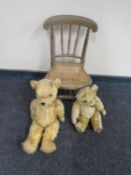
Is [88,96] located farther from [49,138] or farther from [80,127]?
[49,138]

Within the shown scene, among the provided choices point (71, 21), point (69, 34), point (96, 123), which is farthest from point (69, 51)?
point (96, 123)

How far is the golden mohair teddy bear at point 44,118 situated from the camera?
1417mm

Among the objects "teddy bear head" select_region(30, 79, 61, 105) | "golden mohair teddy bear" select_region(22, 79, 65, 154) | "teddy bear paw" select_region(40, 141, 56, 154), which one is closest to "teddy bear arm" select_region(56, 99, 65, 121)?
"golden mohair teddy bear" select_region(22, 79, 65, 154)

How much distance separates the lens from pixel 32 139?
1429 mm

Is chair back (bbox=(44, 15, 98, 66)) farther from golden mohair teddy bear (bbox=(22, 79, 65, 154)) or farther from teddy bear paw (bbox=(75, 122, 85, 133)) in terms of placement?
teddy bear paw (bbox=(75, 122, 85, 133))

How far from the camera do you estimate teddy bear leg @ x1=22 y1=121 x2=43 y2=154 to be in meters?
1.42

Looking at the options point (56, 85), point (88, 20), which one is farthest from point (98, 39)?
point (56, 85)

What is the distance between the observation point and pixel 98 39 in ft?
5.96

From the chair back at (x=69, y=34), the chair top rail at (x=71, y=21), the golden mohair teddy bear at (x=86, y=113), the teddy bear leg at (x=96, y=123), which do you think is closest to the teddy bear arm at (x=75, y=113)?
the golden mohair teddy bear at (x=86, y=113)

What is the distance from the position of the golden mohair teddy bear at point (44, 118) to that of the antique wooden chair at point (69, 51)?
0.65 ft

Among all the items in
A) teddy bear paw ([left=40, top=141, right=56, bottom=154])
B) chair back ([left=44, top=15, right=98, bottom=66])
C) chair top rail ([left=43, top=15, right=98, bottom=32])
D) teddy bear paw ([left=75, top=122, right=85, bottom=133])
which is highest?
chair top rail ([left=43, top=15, right=98, bottom=32])

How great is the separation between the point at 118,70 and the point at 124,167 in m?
0.88

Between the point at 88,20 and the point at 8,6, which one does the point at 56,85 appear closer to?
the point at 88,20

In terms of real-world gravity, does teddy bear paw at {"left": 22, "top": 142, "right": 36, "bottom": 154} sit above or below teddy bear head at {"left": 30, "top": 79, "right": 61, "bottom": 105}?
below
